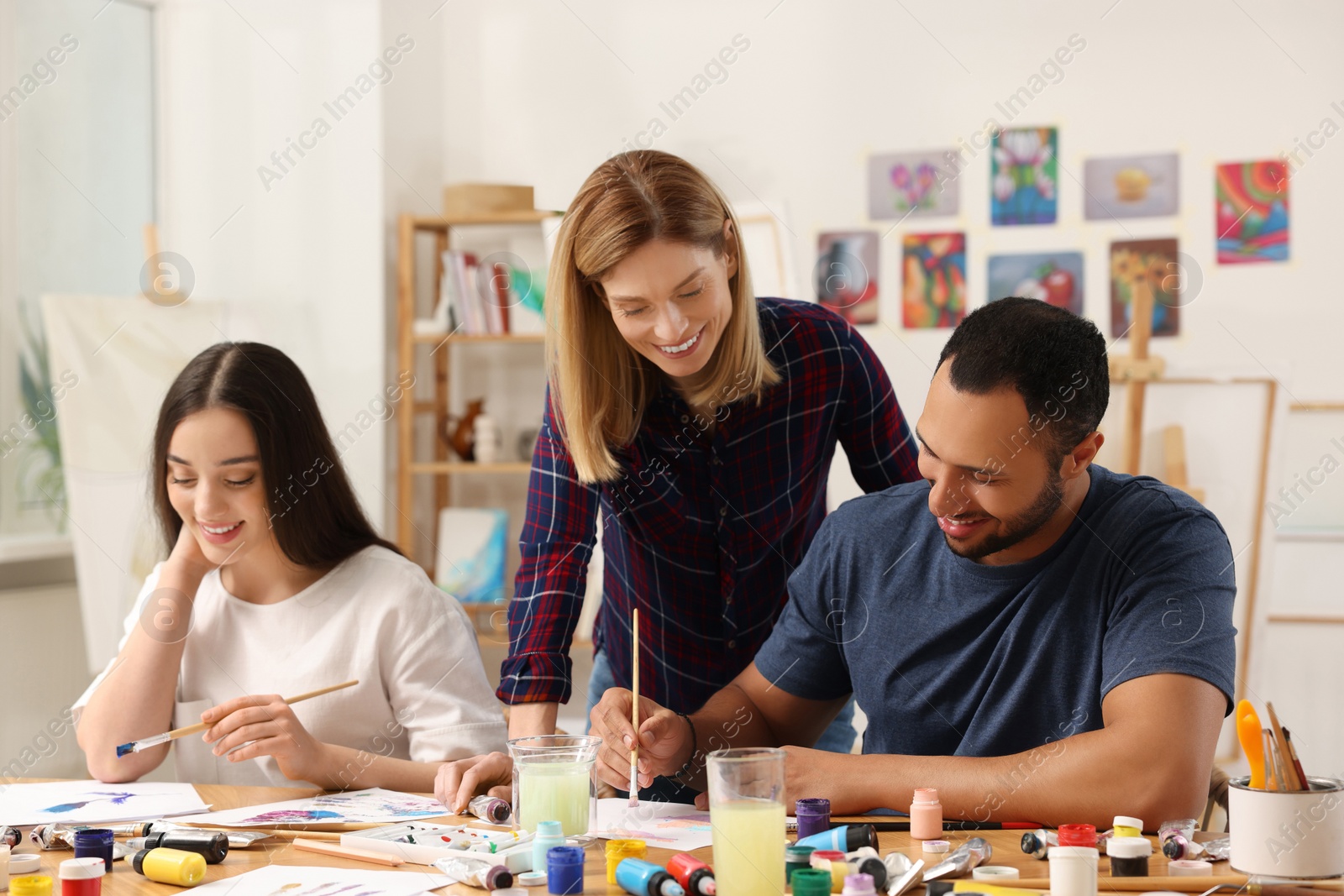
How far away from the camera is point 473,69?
457cm

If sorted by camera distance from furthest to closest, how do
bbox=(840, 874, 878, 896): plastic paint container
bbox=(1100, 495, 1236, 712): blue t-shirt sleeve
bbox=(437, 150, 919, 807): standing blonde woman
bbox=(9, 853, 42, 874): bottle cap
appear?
bbox=(437, 150, 919, 807): standing blonde woman → bbox=(1100, 495, 1236, 712): blue t-shirt sleeve → bbox=(9, 853, 42, 874): bottle cap → bbox=(840, 874, 878, 896): plastic paint container

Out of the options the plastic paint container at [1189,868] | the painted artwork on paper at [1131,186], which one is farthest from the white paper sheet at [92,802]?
the painted artwork on paper at [1131,186]

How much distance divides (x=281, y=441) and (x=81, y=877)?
3.05 ft

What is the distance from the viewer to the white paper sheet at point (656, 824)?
141 cm

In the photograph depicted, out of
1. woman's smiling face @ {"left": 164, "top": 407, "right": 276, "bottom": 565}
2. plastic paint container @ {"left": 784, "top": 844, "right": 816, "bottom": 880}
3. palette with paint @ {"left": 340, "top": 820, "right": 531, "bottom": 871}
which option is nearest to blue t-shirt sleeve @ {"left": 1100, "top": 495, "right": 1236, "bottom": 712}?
plastic paint container @ {"left": 784, "top": 844, "right": 816, "bottom": 880}

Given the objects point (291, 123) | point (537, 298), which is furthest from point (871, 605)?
point (291, 123)

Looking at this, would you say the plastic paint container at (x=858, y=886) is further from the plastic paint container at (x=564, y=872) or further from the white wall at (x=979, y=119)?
the white wall at (x=979, y=119)

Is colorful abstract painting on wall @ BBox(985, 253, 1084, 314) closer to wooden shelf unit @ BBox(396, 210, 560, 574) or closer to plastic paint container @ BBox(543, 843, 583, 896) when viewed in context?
wooden shelf unit @ BBox(396, 210, 560, 574)

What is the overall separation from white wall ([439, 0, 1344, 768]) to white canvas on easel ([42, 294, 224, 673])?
138 cm

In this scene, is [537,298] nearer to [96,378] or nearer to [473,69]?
[473,69]

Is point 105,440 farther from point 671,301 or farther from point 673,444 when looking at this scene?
point 671,301

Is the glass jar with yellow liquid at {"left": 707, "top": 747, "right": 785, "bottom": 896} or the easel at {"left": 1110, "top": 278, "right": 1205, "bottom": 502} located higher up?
the easel at {"left": 1110, "top": 278, "right": 1205, "bottom": 502}

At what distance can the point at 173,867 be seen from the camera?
129 cm

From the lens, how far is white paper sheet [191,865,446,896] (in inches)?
48.7
